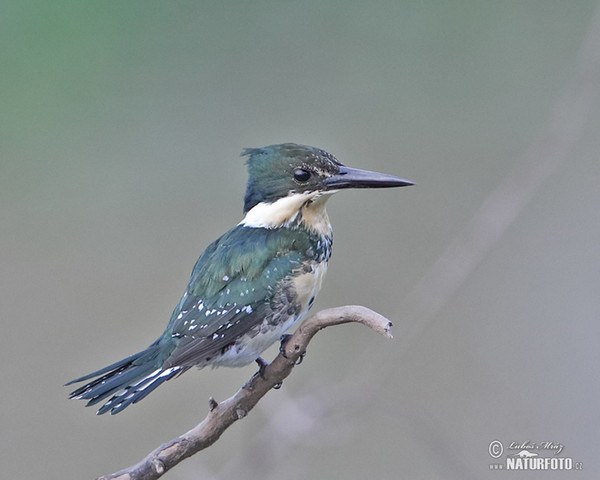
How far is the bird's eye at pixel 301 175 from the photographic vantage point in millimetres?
2545

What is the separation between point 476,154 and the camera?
504 centimetres

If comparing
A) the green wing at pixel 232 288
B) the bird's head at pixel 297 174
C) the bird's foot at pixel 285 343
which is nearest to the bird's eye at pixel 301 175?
the bird's head at pixel 297 174

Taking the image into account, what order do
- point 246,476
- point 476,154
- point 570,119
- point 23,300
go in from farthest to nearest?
point 476,154 → point 23,300 → point 570,119 → point 246,476

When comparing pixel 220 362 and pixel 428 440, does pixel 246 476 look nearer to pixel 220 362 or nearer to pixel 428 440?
pixel 220 362

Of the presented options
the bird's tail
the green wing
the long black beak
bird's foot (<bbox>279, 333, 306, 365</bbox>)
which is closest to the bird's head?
the long black beak

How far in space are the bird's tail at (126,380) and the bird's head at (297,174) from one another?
51cm

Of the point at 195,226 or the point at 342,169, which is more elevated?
the point at 195,226

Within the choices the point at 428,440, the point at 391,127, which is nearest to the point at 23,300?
the point at 391,127

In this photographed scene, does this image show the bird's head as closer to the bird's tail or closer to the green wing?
the green wing

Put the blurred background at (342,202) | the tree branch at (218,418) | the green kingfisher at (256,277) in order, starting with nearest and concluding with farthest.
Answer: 1. the tree branch at (218,418)
2. the green kingfisher at (256,277)
3. the blurred background at (342,202)

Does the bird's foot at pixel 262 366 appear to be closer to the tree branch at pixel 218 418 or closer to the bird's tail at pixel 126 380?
the tree branch at pixel 218 418

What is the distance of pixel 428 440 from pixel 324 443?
0.28 metres

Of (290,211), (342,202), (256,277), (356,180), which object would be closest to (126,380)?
(256,277)

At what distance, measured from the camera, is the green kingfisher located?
2387mm
